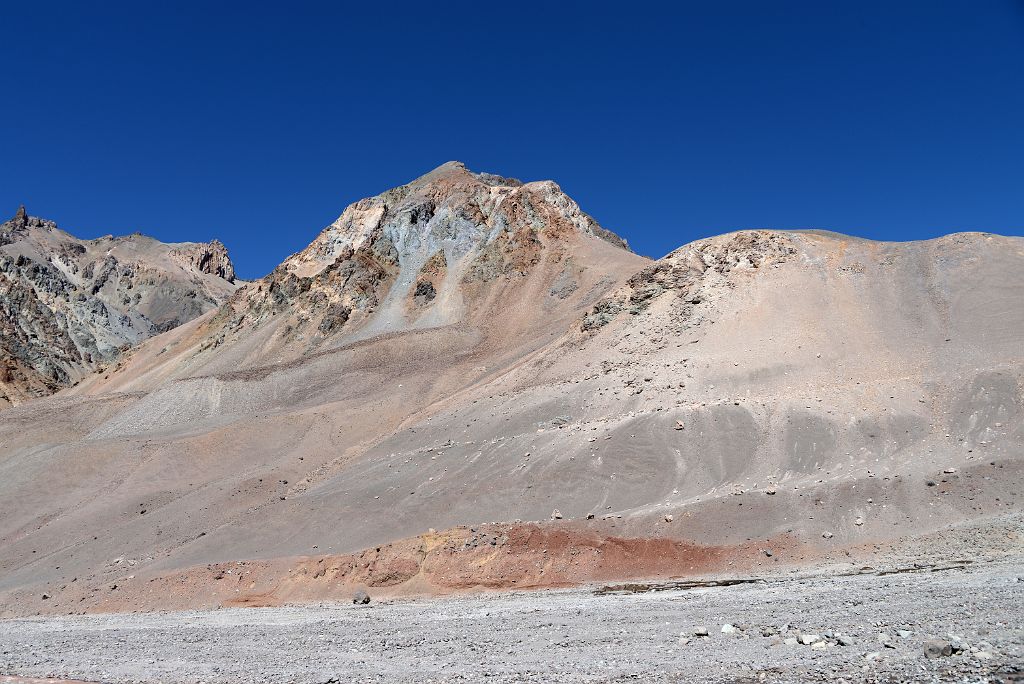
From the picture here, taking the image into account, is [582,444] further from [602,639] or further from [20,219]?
[20,219]

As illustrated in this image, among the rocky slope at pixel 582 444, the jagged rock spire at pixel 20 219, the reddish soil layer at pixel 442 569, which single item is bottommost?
the reddish soil layer at pixel 442 569

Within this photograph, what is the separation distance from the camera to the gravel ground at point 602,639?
948cm

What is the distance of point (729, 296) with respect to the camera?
3684 centimetres

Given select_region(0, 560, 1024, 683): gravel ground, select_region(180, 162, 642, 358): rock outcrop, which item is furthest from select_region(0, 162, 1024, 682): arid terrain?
select_region(180, 162, 642, 358): rock outcrop

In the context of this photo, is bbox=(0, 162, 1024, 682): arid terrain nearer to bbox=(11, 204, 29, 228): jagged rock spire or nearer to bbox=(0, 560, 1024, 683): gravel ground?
bbox=(0, 560, 1024, 683): gravel ground

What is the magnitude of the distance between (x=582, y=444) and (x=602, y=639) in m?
15.0

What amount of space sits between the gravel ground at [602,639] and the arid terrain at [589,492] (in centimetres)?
9

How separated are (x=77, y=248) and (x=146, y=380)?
3994 inches

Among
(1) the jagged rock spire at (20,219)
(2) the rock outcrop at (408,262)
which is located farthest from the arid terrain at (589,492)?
(1) the jagged rock spire at (20,219)

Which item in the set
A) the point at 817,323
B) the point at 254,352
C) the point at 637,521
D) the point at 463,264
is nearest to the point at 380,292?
the point at 463,264

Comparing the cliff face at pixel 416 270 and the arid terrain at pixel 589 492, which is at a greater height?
the cliff face at pixel 416 270

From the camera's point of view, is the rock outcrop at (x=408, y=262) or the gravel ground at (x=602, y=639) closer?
the gravel ground at (x=602, y=639)

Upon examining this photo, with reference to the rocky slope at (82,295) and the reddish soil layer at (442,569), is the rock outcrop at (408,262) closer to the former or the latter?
the rocky slope at (82,295)

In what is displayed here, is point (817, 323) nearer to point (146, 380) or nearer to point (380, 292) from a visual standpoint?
point (380, 292)
